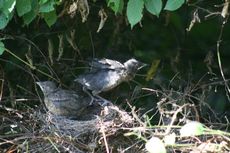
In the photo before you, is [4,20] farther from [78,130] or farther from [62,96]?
[78,130]

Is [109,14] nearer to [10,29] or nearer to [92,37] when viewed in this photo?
[92,37]

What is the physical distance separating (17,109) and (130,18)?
875mm

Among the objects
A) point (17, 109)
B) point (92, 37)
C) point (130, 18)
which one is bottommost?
point (17, 109)

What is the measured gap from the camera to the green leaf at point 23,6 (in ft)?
9.86

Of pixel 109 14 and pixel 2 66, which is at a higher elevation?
pixel 109 14

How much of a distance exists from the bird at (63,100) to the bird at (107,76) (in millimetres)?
73

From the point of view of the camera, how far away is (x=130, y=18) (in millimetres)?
2951

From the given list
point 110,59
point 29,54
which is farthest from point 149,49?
point 29,54

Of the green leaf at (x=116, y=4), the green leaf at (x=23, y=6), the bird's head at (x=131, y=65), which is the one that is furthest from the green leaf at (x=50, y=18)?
the bird's head at (x=131, y=65)

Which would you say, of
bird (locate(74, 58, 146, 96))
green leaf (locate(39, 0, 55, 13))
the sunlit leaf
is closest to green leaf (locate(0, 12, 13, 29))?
green leaf (locate(39, 0, 55, 13))

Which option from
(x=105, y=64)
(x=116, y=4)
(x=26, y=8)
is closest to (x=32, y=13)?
(x=26, y=8)

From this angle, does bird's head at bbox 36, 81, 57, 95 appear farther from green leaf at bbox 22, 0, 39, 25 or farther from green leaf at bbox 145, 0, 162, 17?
green leaf at bbox 145, 0, 162, 17

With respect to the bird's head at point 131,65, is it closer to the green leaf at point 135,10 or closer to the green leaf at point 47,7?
the green leaf at point 135,10

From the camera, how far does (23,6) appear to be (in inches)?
118
